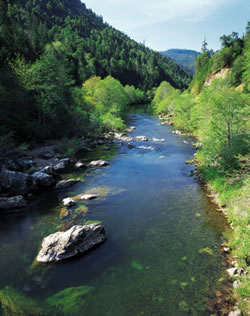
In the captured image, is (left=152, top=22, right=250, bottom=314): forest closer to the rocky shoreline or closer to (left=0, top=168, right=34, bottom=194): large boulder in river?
the rocky shoreline

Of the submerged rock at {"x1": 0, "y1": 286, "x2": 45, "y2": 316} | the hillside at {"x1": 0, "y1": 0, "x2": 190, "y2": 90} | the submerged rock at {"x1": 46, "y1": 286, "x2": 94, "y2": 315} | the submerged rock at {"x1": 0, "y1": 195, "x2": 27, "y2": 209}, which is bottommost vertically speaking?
the submerged rock at {"x1": 0, "y1": 286, "x2": 45, "y2": 316}

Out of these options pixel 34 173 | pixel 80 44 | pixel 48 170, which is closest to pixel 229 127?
pixel 48 170

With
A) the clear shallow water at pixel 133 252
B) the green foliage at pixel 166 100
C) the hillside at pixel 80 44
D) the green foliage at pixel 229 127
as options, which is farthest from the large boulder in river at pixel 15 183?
the green foliage at pixel 166 100

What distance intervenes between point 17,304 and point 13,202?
9807 millimetres

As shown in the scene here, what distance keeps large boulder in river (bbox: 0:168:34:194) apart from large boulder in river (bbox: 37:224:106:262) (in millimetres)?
8594

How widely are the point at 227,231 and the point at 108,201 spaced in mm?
9410

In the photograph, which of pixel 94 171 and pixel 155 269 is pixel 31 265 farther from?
pixel 94 171

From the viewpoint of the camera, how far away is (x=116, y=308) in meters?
8.81

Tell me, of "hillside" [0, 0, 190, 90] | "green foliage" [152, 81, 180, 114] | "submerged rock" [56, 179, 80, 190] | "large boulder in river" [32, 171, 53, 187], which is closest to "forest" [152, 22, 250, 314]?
"submerged rock" [56, 179, 80, 190]

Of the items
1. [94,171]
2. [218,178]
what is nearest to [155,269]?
[218,178]

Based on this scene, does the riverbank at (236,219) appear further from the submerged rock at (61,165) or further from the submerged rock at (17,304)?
the submerged rock at (61,165)

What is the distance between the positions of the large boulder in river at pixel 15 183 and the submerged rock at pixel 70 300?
12001mm

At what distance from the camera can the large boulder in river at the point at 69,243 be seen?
37.5 feet

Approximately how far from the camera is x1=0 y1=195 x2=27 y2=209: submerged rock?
1694 cm
